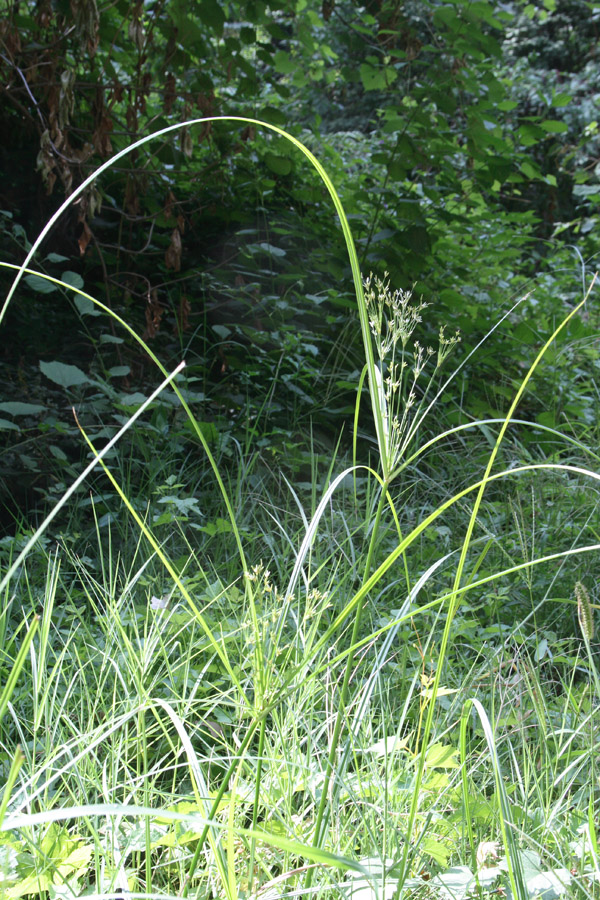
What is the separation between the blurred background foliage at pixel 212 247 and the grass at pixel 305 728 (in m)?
0.61

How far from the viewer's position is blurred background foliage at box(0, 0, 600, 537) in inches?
96.9

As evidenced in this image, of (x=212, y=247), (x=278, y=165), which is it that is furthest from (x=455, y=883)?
(x=212, y=247)

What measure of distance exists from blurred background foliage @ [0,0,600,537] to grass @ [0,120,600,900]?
608 mm

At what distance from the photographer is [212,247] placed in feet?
11.3

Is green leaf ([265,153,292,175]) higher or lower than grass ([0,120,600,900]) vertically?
higher

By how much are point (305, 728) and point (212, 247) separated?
2.74m

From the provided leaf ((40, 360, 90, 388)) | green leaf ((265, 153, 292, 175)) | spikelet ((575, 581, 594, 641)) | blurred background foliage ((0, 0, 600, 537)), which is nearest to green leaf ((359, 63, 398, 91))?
blurred background foliage ((0, 0, 600, 537))

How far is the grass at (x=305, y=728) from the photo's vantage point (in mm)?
725

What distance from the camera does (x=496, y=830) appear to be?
40.3 inches

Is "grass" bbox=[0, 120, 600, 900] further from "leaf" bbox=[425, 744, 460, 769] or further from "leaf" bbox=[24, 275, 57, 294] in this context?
"leaf" bbox=[24, 275, 57, 294]

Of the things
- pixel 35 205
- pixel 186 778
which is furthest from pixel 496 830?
pixel 35 205

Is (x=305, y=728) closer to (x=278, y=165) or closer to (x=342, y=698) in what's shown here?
(x=342, y=698)

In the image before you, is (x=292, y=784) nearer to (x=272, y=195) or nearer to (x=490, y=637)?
(x=490, y=637)

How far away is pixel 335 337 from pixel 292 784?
256 cm
